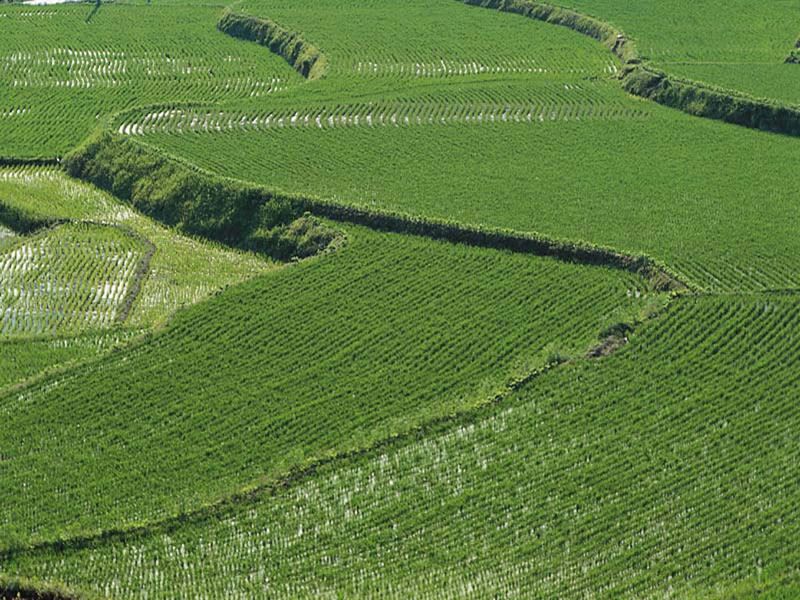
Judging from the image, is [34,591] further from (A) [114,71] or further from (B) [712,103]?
(A) [114,71]

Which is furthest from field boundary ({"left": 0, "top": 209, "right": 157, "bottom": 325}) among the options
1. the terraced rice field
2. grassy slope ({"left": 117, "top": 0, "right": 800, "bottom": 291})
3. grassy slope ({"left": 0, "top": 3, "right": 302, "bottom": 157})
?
grassy slope ({"left": 0, "top": 3, "right": 302, "bottom": 157})

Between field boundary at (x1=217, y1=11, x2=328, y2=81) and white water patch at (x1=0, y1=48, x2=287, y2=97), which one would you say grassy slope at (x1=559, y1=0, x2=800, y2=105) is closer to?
field boundary at (x1=217, y1=11, x2=328, y2=81)

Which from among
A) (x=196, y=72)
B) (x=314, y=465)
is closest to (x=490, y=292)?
(x=314, y=465)

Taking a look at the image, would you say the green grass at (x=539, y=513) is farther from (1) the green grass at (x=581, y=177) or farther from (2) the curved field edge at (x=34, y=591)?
(1) the green grass at (x=581, y=177)

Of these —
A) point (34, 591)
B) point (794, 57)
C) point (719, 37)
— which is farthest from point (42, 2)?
point (34, 591)

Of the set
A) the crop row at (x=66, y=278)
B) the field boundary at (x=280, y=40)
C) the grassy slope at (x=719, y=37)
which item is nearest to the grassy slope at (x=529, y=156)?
the field boundary at (x=280, y=40)
